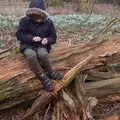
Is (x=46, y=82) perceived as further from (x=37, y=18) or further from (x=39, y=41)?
(x=37, y=18)

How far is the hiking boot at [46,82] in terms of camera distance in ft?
17.0

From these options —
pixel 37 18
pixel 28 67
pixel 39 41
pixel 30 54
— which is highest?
pixel 37 18

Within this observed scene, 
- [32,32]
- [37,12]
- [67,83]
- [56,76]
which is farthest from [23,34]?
[67,83]

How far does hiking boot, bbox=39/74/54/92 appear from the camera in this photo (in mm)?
5188

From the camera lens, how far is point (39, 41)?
5.24m

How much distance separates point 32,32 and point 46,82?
63 centimetres

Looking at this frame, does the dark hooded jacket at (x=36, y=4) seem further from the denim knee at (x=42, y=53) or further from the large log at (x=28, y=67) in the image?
the large log at (x=28, y=67)

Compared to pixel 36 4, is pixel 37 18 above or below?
below

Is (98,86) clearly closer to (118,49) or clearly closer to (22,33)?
(118,49)

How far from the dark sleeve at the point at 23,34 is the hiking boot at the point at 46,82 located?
1.45ft

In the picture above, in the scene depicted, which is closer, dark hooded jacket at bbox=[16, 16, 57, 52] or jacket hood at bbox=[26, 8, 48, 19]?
jacket hood at bbox=[26, 8, 48, 19]

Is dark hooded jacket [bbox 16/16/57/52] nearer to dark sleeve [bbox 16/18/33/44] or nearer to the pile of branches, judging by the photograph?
dark sleeve [bbox 16/18/33/44]

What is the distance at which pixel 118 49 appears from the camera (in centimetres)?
566

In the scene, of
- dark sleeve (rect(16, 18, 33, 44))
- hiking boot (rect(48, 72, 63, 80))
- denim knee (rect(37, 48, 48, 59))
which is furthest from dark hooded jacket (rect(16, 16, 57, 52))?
hiking boot (rect(48, 72, 63, 80))
